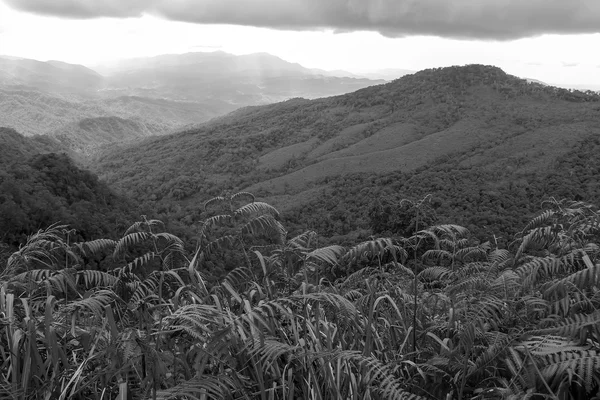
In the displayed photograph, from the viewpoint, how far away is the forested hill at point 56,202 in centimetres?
2023

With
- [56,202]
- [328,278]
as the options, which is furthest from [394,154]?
[328,278]

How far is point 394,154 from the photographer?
8456cm

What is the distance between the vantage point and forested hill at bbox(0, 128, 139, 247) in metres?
20.2

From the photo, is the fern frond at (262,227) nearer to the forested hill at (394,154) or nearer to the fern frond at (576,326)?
the fern frond at (576,326)

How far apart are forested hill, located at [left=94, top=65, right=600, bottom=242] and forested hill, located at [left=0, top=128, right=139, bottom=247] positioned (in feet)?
69.3

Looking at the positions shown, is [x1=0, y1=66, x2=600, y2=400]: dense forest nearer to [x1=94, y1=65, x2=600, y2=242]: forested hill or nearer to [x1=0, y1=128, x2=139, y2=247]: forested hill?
[x1=0, y1=128, x2=139, y2=247]: forested hill

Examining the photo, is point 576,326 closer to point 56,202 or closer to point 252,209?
point 252,209

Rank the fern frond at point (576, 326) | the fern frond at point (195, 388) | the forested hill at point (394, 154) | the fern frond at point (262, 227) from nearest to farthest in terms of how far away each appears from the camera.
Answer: the fern frond at point (195, 388)
the fern frond at point (576, 326)
the fern frond at point (262, 227)
the forested hill at point (394, 154)

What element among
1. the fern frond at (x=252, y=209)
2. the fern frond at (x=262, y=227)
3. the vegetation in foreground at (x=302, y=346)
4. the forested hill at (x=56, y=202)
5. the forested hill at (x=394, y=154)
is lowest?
the forested hill at (x=394, y=154)

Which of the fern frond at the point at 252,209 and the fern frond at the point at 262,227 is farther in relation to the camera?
the fern frond at the point at 262,227

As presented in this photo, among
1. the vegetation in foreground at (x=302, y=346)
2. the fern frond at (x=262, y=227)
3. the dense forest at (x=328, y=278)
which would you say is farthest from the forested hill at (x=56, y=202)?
the vegetation in foreground at (x=302, y=346)

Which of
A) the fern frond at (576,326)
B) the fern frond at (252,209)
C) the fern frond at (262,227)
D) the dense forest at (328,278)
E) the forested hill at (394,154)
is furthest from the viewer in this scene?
the forested hill at (394,154)

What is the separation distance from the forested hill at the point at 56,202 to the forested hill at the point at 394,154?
2113cm

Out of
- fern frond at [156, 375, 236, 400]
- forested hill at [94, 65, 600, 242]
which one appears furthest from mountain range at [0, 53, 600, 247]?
fern frond at [156, 375, 236, 400]
